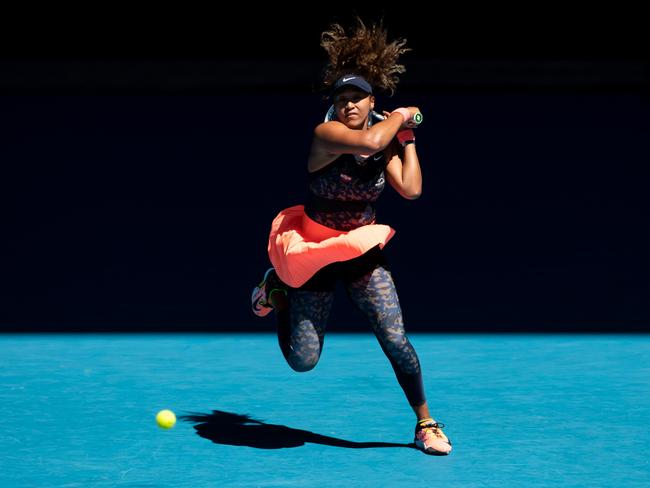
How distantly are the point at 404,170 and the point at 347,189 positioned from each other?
0.27 m

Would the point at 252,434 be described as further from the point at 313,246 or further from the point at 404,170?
the point at 404,170

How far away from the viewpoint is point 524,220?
1085 centimetres

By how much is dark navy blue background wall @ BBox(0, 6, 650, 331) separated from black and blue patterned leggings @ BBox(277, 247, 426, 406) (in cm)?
263

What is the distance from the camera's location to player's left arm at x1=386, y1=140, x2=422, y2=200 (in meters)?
5.92

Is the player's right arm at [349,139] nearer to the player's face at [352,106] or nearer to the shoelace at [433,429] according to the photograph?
the player's face at [352,106]

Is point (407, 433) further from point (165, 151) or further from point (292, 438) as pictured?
point (165, 151)

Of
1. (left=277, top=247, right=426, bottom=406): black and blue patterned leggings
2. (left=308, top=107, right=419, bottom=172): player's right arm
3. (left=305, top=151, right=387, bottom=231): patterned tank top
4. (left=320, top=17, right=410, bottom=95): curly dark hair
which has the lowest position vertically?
(left=277, top=247, right=426, bottom=406): black and blue patterned leggings

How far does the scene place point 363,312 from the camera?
599 cm

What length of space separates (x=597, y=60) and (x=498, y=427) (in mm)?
8603

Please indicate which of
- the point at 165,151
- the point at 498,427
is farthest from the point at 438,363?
the point at 165,151

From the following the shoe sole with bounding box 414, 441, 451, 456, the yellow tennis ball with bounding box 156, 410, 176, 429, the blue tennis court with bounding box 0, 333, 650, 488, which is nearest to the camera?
the blue tennis court with bounding box 0, 333, 650, 488

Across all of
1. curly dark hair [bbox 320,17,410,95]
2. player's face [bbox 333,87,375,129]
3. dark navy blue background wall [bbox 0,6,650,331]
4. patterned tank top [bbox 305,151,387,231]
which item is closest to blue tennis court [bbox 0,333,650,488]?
dark navy blue background wall [bbox 0,6,650,331]

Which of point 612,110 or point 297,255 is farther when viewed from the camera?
point 612,110

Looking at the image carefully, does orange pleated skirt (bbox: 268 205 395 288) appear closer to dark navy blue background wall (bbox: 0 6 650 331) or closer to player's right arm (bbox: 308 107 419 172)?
player's right arm (bbox: 308 107 419 172)
